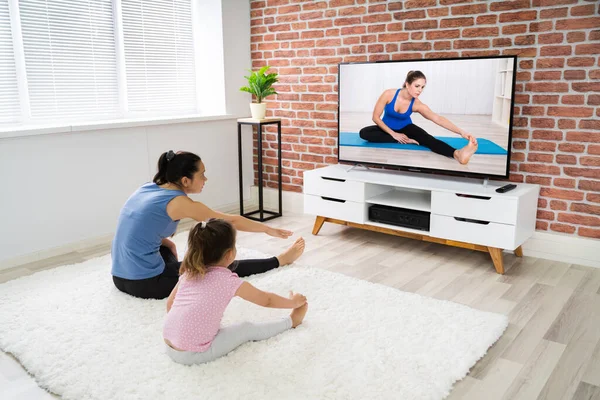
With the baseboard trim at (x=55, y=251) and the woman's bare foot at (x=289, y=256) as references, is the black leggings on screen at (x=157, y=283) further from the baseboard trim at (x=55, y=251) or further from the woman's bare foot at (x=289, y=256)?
the baseboard trim at (x=55, y=251)

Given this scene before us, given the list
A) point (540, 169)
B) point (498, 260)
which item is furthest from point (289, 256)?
point (540, 169)

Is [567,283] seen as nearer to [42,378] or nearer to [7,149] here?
[42,378]

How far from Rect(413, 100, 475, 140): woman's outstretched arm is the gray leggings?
182cm

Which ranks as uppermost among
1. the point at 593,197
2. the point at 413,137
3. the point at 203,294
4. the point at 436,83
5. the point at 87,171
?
the point at 436,83

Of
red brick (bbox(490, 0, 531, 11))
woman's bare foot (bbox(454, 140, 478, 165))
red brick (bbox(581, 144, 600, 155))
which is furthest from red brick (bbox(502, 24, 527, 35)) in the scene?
red brick (bbox(581, 144, 600, 155))

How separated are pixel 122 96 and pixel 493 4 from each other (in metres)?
2.79

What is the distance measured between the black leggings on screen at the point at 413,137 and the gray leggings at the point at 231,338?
1776 mm

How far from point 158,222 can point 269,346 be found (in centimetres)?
82

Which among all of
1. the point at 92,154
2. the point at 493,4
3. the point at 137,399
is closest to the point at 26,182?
the point at 92,154

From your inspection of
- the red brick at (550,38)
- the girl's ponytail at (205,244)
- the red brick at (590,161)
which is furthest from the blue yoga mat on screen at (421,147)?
the girl's ponytail at (205,244)

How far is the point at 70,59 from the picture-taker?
3.76 meters

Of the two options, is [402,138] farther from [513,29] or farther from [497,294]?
[497,294]

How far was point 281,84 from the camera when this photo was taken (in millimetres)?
4625

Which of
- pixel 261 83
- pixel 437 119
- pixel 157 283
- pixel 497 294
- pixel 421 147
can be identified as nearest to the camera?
pixel 157 283
